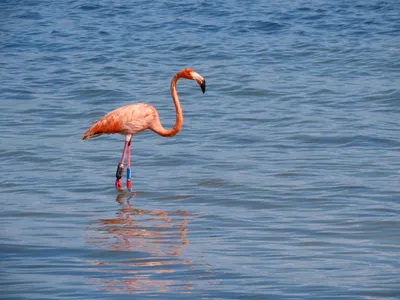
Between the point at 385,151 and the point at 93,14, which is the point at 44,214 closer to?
the point at 385,151

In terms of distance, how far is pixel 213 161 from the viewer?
1150cm

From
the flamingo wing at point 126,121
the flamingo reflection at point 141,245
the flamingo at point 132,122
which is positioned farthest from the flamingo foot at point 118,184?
the flamingo wing at point 126,121

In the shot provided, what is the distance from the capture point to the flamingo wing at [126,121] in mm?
11250

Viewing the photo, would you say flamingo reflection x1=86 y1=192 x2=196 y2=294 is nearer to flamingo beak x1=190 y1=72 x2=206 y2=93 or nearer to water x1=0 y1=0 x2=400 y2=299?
water x1=0 y1=0 x2=400 y2=299

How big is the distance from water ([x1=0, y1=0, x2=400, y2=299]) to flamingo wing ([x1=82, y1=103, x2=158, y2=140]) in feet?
1.63

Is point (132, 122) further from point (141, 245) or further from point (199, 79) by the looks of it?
point (141, 245)

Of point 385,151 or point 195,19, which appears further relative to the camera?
point 195,19

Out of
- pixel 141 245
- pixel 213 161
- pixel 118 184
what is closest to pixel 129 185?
pixel 118 184

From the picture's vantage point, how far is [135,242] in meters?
7.76

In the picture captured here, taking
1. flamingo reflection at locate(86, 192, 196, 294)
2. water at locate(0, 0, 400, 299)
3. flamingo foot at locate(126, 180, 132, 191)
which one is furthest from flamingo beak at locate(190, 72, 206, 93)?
flamingo reflection at locate(86, 192, 196, 294)

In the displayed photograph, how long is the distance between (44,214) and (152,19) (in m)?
17.3

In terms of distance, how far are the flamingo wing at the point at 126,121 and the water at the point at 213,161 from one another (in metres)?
0.50

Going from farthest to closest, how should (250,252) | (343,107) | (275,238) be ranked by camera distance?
1. (343,107)
2. (275,238)
3. (250,252)

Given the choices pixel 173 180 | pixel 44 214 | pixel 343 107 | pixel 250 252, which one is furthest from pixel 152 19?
pixel 250 252
